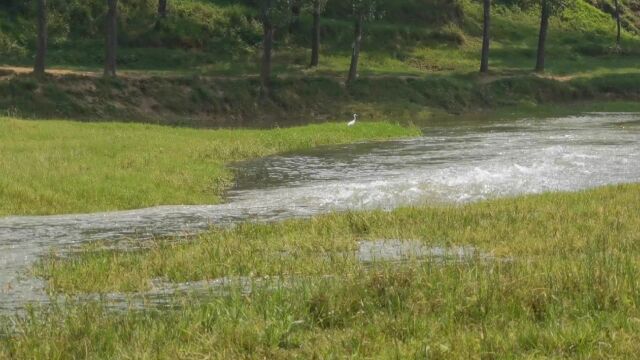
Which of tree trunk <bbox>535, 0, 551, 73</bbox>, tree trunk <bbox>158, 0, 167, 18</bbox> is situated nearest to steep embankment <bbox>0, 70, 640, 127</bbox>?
tree trunk <bbox>535, 0, 551, 73</bbox>

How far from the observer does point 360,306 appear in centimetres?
923

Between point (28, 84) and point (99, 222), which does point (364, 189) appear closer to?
point (99, 222)

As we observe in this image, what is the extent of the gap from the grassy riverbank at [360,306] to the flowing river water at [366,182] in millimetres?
1913

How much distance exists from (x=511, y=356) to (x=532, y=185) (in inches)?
659

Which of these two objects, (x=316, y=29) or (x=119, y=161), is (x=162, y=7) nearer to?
(x=316, y=29)

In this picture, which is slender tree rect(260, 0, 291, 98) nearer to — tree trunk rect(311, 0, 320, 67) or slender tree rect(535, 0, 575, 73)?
tree trunk rect(311, 0, 320, 67)

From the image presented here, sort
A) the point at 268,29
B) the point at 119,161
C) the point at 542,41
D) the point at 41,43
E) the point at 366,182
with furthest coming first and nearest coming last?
the point at 542,41
the point at 268,29
the point at 41,43
the point at 119,161
the point at 366,182

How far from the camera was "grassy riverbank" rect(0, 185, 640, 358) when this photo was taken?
7898mm

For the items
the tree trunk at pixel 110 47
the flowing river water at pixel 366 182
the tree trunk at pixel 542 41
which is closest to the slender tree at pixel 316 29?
the tree trunk at pixel 110 47

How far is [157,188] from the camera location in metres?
22.3

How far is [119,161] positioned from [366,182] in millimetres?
6962

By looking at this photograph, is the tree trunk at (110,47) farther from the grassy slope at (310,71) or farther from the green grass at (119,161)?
the green grass at (119,161)

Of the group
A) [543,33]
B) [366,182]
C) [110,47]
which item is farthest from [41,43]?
[543,33]

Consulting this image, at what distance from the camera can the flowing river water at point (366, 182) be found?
630 inches
